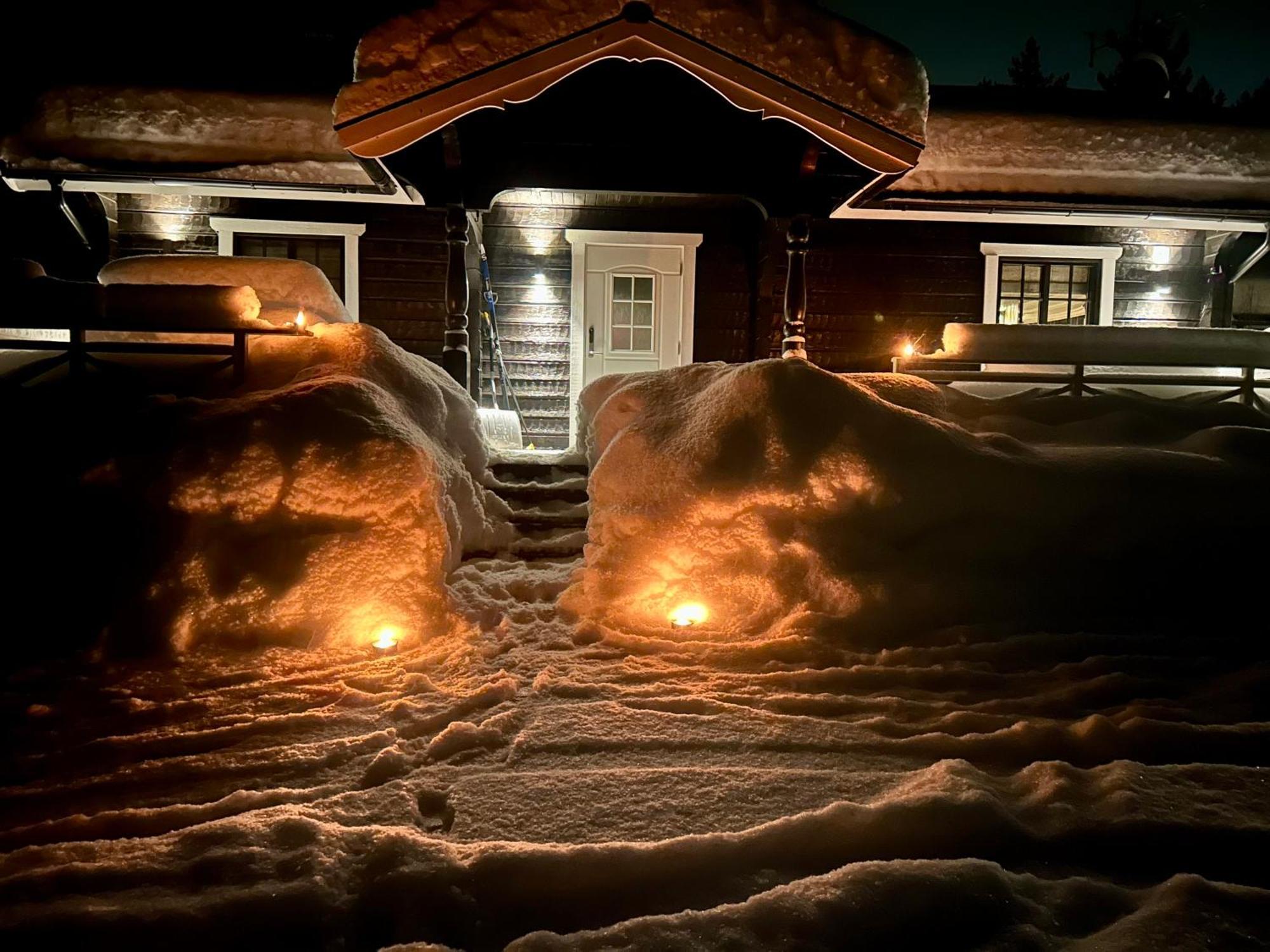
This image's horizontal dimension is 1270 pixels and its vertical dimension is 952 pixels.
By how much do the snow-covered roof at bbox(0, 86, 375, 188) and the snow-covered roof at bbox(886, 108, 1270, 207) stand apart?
677cm

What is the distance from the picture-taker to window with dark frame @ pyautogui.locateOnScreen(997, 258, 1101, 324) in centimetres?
1041

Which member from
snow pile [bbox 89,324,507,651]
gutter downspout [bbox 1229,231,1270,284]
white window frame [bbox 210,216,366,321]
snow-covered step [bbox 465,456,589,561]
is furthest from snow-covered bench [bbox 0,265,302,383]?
gutter downspout [bbox 1229,231,1270,284]

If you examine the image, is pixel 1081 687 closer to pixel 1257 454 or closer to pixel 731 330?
pixel 1257 454

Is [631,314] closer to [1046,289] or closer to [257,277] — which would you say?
[257,277]

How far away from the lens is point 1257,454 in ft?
14.8

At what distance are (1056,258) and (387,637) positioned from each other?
35.3ft

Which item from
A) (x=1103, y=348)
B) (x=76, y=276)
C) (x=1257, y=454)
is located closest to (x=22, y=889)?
(x=1257, y=454)

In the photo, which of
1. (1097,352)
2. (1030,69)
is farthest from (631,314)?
(1030,69)

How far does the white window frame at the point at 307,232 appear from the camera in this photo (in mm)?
9188

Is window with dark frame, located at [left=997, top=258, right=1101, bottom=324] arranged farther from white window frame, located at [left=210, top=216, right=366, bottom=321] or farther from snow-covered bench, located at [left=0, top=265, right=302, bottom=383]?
snow-covered bench, located at [left=0, top=265, right=302, bottom=383]

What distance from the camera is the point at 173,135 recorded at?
24.8 feet

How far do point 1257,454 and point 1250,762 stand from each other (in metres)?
2.97

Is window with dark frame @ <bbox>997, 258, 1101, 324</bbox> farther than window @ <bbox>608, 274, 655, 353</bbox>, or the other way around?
window with dark frame @ <bbox>997, 258, 1101, 324</bbox>

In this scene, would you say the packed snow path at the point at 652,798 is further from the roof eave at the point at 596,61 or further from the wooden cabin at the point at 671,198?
the wooden cabin at the point at 671,198
